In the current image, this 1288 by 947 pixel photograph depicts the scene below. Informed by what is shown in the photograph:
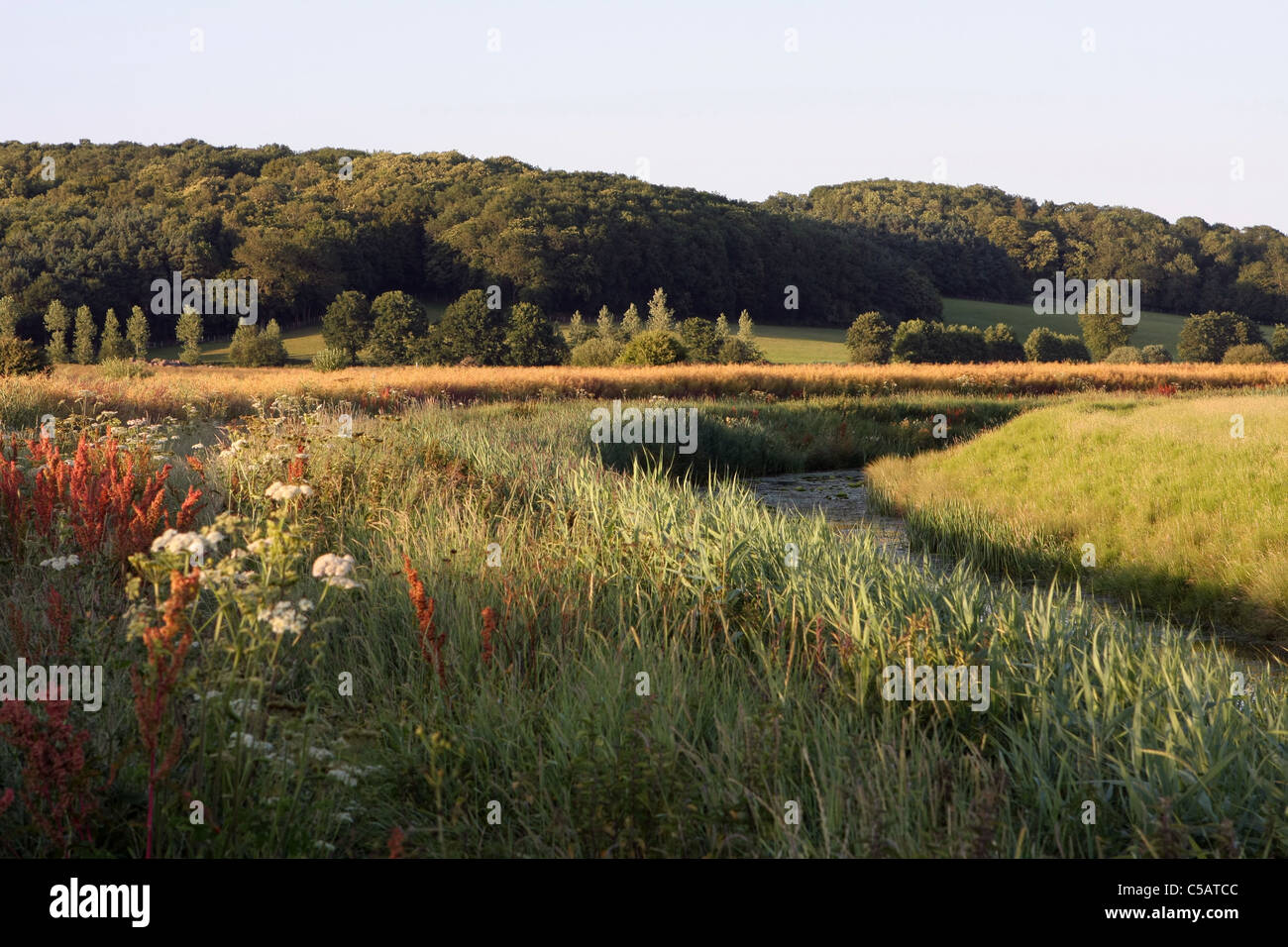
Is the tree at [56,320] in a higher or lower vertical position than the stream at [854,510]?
higher

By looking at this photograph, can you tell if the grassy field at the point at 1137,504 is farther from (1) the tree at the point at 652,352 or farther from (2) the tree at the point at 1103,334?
(2) the tree at the point at 1103,334

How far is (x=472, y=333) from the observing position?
151 feet

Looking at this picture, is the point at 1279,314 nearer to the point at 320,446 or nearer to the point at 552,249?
the point at 552,249

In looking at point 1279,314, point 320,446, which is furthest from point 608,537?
point 1279,314

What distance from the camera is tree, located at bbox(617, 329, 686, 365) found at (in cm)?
3094

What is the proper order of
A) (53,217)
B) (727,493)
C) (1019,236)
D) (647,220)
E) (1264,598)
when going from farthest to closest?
(1019,236)
(647,220)
(53,217)
(1264,598)
(727,493)

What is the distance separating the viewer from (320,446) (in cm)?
777

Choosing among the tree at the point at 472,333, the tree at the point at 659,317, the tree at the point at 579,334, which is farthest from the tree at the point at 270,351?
the tree at the point at 659,317

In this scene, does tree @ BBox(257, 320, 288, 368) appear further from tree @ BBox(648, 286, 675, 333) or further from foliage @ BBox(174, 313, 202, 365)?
tree @ BBox(648, 286, 675, 333)

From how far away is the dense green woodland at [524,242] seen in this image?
5731 cm

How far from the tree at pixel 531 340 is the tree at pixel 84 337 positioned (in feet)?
72.3

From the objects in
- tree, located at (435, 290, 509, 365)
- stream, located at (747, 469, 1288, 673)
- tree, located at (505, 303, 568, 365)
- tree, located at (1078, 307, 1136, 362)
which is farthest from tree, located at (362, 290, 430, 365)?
tree, located at (1078, 307, 1136, 362)

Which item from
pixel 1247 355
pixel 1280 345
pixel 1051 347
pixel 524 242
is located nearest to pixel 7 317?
pixel 524 242

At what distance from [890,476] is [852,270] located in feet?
211
